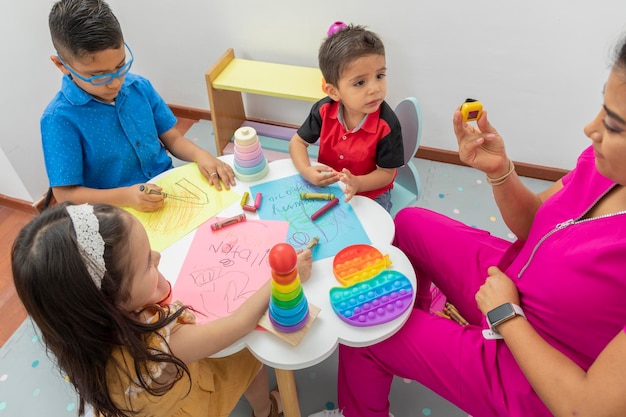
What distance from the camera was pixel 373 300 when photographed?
101 centimetres

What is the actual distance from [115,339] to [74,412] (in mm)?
912

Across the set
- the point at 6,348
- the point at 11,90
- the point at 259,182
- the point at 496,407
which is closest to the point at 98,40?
the point at 259,182

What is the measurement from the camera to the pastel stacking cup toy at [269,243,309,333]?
2.68 feet

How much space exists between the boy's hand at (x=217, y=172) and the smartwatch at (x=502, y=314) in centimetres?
80

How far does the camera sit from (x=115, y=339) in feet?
2.89

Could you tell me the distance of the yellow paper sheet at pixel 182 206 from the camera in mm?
1207

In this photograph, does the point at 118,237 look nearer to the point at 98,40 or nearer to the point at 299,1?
the point at 98,40

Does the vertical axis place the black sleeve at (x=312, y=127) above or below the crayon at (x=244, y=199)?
above

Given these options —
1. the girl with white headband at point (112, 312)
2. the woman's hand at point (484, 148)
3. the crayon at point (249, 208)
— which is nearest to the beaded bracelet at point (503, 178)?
the woman's hand at point (484, 148)

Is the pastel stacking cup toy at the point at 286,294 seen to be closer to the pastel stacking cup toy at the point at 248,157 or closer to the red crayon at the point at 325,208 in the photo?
the red crayon at the point at 325,208

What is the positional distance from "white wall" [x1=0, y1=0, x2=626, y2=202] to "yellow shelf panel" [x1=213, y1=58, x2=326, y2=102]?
76mm

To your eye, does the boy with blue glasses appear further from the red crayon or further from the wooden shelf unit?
the wooden shelf unit

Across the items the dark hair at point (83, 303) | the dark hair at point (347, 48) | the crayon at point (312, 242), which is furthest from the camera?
the dark hair at point (347, 48)

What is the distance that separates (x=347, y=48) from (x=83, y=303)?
3.29 ft
